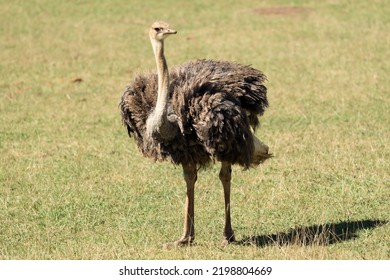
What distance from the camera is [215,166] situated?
1148cm

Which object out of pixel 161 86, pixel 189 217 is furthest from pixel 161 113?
pixel 189 217

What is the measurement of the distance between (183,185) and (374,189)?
88.5 inches

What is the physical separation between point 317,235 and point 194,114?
5.27 ft

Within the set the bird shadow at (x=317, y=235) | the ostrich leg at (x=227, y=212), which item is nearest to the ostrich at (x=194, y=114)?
the ostrich leg at (x=227, y=212)

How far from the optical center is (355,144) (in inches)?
477

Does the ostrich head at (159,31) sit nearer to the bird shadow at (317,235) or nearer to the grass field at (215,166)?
the grass field at (215,166)

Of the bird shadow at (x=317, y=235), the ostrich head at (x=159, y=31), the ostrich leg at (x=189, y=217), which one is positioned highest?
the ostrich head at (x=159, y=31)

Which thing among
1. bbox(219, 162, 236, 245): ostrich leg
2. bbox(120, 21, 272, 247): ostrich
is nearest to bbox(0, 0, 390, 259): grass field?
bbox(219, 162, 236, 245): ostrich leg

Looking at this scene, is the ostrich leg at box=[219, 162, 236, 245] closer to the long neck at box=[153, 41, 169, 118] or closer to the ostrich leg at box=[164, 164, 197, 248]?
the ostrich leg at box=[164, 164, 197, 248]

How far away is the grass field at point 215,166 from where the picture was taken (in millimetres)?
8578

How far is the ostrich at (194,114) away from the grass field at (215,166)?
787 mm

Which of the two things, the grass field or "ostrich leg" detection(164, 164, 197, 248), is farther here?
the grass field

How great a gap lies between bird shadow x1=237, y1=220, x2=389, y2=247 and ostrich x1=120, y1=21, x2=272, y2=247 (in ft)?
1.07

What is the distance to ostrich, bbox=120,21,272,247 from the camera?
7.98 metres
